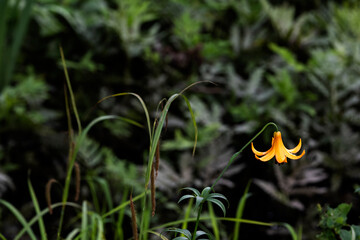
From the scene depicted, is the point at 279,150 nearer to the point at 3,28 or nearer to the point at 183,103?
the point at 183,103

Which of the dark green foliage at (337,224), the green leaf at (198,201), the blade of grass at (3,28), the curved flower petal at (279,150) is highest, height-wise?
the blade of grass at (3,28)

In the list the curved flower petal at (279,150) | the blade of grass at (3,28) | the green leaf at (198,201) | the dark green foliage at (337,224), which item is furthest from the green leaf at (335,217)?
the blade of grass at (3,28)

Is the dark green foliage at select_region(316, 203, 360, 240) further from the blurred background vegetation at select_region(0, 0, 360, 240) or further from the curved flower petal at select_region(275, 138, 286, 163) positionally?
the blurred background vegetation at select_region(0, 0, 360, 240)

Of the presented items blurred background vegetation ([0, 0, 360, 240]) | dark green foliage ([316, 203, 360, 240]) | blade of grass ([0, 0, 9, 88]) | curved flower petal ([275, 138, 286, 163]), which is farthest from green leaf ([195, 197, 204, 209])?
blade of grass ([0, 0, 9, 88])

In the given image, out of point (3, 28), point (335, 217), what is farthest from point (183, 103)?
point (335, 217)

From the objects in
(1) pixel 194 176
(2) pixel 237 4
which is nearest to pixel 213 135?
(1) pixel 194 176

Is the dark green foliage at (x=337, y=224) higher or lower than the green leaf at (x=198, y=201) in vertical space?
lower

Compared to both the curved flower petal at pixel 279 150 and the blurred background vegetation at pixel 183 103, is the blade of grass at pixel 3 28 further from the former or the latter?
the curved flower petal at pixel 279 150

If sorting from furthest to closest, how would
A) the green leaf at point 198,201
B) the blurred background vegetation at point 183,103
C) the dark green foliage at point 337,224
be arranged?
the blurred background vegetation at point 183,103
the dark green foliage at point 337,224
the green leaf at point 198,201
